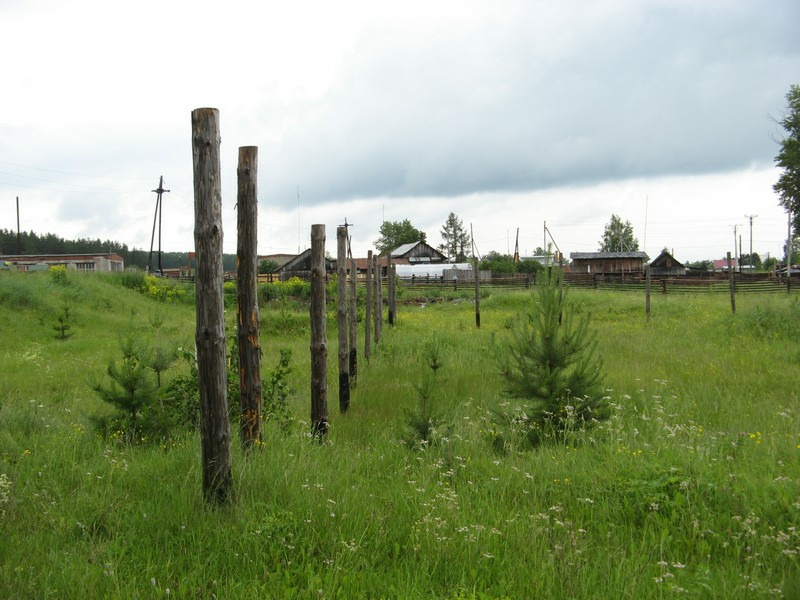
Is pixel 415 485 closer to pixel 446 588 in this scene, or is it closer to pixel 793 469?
pixel 446 588

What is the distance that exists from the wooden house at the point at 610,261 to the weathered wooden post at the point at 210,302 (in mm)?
64992

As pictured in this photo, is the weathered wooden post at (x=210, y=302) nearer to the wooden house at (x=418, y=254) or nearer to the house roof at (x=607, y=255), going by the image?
the house roof at (x=607, y=255)

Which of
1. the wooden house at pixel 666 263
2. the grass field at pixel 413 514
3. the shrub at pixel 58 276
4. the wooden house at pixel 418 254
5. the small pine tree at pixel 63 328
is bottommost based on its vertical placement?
the grass field at pixel 413 514

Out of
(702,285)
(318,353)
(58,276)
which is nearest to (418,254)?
(702,285)

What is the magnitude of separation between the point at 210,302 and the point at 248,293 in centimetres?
93

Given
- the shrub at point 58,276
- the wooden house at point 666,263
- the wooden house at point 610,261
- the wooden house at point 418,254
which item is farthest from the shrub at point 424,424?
the wooden house at point 666,263

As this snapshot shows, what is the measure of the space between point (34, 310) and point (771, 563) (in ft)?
74.4

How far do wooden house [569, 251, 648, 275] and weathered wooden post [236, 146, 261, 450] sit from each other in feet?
210

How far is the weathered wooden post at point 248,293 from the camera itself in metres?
5.09

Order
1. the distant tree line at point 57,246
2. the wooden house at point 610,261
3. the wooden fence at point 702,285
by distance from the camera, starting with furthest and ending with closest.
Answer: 1. the distant tree line at point 57,246
2. the wooden house at point 610,261
3. the wooden fence at point 702,285

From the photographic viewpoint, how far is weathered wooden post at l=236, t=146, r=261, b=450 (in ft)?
16.7

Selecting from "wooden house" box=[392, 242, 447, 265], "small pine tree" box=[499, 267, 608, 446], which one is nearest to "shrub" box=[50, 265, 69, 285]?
"small pine tree" box=[499, 267, 608, 446]

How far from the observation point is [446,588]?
10.8 ft

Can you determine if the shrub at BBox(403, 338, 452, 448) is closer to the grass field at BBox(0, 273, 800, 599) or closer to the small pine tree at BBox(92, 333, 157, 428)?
the grass field at BBox(0, 273, 800, 599)
